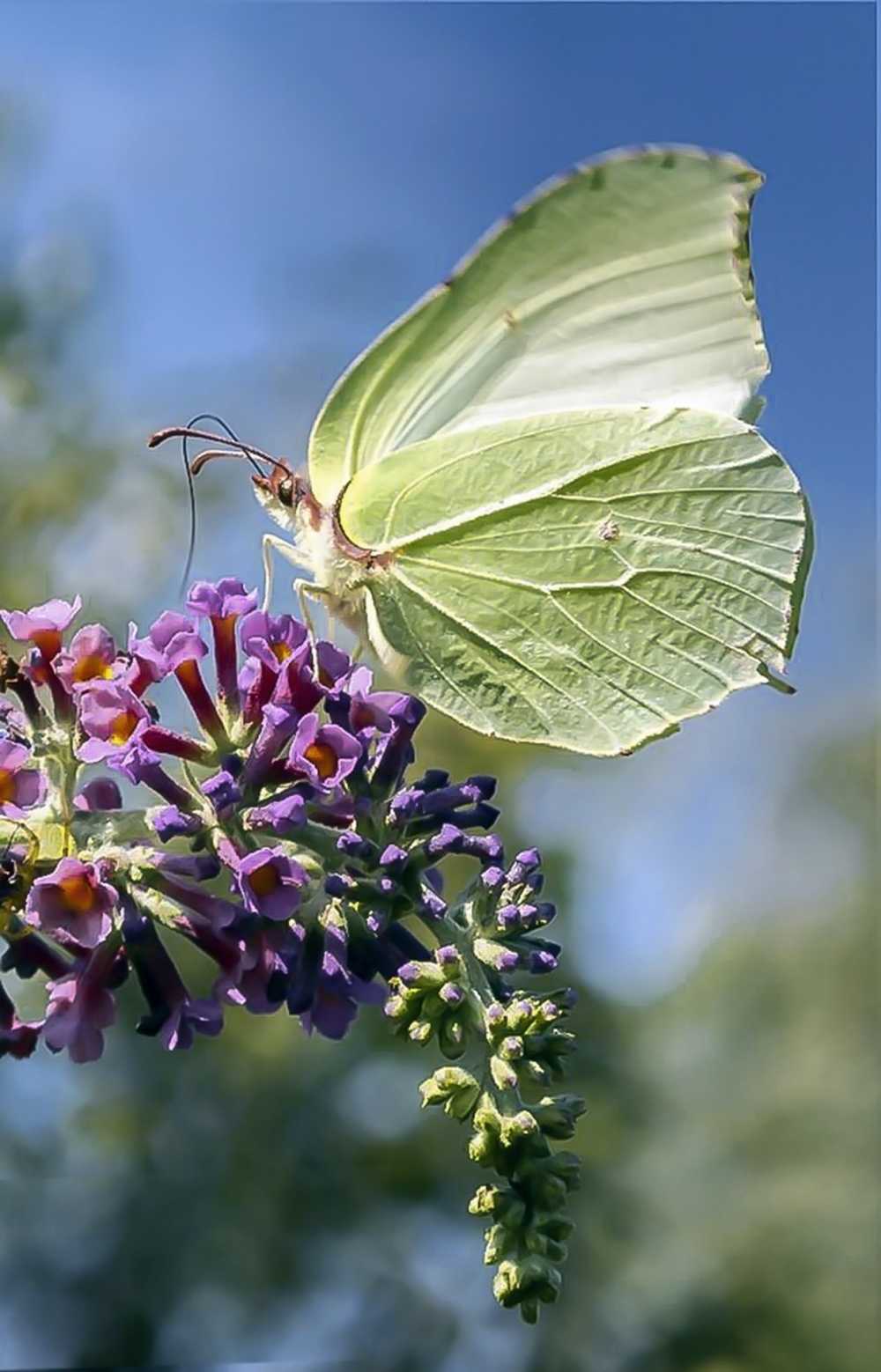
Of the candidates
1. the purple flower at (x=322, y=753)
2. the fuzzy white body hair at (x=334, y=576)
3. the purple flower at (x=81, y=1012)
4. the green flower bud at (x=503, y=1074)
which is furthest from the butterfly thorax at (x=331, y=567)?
the green flower bud at (x=503, y=1074)

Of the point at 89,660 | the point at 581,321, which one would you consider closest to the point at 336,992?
the point at 89,660

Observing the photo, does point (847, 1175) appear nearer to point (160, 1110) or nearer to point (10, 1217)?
point (160, 1110)

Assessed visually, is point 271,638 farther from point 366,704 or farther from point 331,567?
point 331,567

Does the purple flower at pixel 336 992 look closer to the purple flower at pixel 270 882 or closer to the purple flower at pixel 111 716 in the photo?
the purple flower at pixel 270 882

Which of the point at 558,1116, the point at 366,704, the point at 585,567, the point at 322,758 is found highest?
the point at 585,567

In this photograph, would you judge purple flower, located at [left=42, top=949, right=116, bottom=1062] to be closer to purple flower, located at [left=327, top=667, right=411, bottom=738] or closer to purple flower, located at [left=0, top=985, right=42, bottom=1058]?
purple flower, located at [left=0, top=985, right=42, bottom=1058]

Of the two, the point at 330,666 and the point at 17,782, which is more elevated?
the point at 330,666
